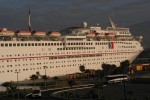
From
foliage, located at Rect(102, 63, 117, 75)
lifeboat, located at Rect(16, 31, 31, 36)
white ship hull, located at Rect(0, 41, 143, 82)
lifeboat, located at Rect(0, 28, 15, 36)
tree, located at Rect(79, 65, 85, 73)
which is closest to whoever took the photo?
white ship hull, located at Rect(0, 41, 143, 82)

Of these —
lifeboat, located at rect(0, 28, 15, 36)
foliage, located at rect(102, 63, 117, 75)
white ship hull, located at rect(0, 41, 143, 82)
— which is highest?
lifeboat, located at rect(0, 28, 15, 36)

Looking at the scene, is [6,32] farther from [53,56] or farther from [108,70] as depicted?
[108,70]

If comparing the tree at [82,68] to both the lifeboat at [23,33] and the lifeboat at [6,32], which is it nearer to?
the lifeboat at [23,33]

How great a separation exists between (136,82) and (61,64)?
51.0 ft

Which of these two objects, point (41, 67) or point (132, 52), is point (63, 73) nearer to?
point (41, 67)

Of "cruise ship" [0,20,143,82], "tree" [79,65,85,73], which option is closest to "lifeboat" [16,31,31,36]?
"cruise ship" [0,20,143,82]

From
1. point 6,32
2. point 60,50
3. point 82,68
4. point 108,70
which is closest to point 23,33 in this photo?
point 6,32

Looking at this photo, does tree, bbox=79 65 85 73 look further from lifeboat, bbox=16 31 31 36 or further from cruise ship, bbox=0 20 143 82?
lifeboat, bbox=16 31 31 36

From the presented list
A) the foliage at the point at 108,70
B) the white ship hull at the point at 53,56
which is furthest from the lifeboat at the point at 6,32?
the foliage at the point at 108,70

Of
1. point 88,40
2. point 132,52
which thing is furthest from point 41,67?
point 132,52

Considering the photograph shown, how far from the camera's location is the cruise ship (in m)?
50.1

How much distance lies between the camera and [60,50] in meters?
56.7

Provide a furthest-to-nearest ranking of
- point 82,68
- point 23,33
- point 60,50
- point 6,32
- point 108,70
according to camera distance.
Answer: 1. point 82,68
2. point 60,50
3. point 108,70
4. point 23,33
5. point 6,32

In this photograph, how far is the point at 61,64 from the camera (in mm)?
56281
